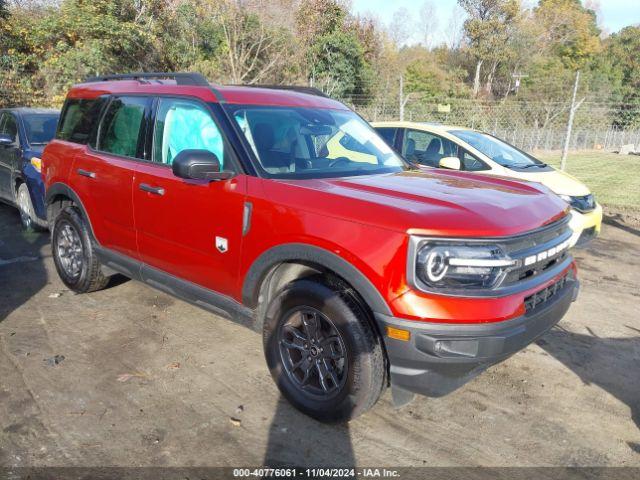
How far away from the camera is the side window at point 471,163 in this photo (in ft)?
23.5

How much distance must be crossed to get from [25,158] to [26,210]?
2.33ft

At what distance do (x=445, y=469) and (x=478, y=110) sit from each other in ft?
56.3

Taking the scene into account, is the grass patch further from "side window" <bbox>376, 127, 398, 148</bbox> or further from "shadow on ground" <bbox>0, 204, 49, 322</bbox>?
"shadow on ground" <bbox>0, 204, 49, 322</bbox>

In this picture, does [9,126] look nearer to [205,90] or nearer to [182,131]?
[182,131]

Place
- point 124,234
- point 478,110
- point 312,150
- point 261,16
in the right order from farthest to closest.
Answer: point 261,16 < point 478,110 < point 124,234 < point 312,150

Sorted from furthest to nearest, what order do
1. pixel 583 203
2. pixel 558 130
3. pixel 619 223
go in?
pixel 558 130
pixel 619 223
pixel 583 203

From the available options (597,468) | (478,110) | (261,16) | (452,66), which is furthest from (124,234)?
(452,66)

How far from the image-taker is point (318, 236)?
2.95 m

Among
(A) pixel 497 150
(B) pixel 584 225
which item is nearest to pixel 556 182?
(B) pixel 584 225

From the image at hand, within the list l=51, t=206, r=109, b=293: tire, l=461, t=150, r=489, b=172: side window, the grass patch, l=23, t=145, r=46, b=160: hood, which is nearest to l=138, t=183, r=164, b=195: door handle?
l=51, t=206, r=109, b=293: tire

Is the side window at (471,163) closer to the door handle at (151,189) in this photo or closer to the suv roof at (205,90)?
the suv roof at (205,90)

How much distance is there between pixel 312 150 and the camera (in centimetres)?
383

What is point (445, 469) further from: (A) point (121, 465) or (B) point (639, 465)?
(A) point (121, 465)

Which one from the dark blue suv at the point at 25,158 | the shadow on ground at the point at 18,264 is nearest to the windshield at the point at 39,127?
the dark blue suv at the point at 25,158
